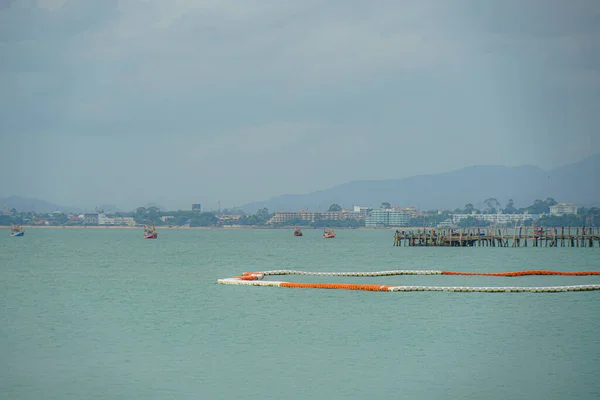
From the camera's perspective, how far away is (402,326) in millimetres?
32500

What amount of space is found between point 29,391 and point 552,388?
1276cm

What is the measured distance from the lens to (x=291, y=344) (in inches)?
1119

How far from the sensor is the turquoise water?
22031mm

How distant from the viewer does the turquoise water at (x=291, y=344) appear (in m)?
22.0

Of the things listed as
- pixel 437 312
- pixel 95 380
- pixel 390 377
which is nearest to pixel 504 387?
pixel 390 377

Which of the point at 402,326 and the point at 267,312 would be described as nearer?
the point at 402,326

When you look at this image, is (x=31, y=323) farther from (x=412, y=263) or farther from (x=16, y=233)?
(x=16, y=233)

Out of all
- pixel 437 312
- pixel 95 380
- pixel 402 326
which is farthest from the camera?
pixel 437 312

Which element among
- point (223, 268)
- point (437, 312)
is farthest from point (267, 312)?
point (223, 268)

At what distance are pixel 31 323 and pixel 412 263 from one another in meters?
46.4

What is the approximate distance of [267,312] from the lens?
120 feet

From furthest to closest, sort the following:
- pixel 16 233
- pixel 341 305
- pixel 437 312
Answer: pixel 16 233, pixel 341 305, pixel 437 312

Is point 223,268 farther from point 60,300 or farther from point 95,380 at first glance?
point 95,380

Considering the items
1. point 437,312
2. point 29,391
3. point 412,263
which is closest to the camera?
point 29,391
